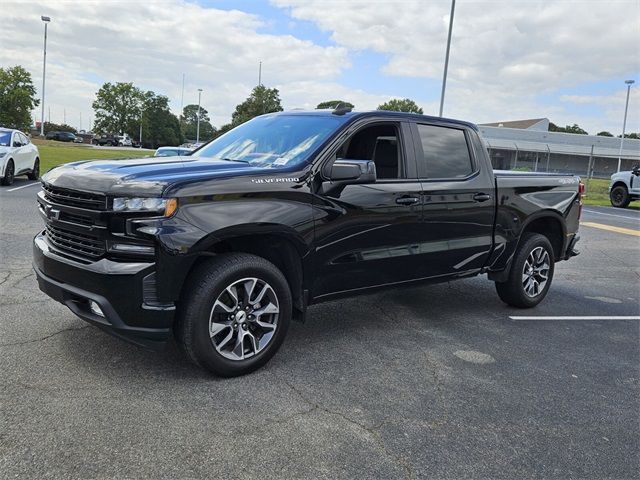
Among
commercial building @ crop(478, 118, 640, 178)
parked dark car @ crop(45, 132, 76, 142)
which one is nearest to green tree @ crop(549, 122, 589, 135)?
commercial building @ crop(478, 118, 640, 178)

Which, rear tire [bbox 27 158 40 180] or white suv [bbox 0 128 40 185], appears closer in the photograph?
white suv [bbox 0 128 40 185]

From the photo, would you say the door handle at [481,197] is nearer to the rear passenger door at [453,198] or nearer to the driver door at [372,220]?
the rear passenger door at [453,198]

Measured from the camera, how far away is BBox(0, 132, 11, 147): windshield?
14.9m

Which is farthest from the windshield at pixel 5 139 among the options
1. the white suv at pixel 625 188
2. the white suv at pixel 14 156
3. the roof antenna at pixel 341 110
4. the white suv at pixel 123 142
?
the white suv at pixel 123 142

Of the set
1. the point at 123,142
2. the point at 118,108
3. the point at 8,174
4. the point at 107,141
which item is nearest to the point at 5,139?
the point at 8,174

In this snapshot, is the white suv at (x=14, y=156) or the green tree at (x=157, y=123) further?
the green tree at (x=157, y=123)

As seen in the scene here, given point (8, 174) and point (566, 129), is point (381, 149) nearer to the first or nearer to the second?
point (8, 174)

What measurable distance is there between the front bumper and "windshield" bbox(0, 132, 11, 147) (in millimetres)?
13278

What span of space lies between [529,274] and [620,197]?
59.6 feet

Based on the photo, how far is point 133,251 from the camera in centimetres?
347

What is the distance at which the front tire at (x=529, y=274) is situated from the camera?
5957mm

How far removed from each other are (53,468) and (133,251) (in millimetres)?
1274

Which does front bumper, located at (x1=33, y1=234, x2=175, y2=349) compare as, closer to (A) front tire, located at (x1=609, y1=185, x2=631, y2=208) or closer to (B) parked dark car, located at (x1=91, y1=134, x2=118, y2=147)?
(A) front tire, located at (x1=609, y1=185, x2=631, y2=208)

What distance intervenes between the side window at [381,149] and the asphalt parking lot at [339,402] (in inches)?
57.4
